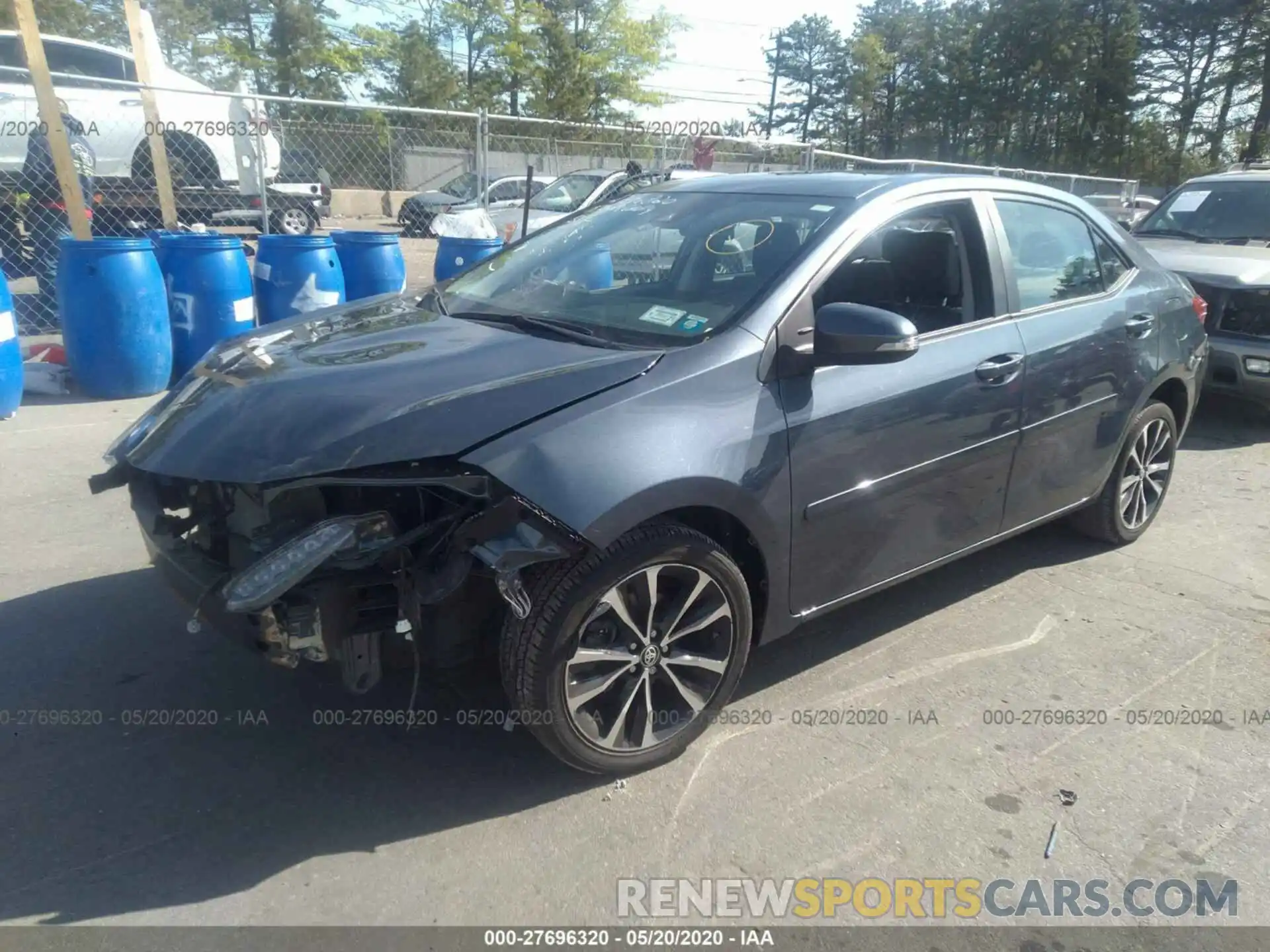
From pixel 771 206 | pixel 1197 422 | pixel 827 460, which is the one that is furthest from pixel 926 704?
pixel 1197 422

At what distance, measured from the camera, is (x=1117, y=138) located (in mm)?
44062

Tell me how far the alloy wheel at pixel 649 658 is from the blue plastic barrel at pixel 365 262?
216 inches

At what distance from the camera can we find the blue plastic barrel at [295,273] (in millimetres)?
6941

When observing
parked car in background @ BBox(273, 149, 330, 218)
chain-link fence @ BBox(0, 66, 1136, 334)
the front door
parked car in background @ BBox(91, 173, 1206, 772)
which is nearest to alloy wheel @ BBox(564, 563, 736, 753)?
parked car in background @ BBox(91, 173, 1206, 772)

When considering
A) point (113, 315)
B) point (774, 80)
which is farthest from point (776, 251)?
point (774, 80)

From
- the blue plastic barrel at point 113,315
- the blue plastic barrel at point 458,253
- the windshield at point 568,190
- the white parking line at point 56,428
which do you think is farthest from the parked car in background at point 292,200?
the white parking line at point 56,428

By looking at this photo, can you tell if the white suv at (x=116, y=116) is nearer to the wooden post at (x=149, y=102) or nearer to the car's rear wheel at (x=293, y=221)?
the car's rear wheel at (x=293, y=221)

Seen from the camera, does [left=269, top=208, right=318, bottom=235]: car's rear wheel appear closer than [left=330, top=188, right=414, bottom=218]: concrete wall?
Yes

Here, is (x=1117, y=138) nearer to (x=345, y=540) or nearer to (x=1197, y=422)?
(x=1197, y=422)

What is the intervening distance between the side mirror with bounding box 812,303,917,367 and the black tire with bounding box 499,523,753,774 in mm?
687

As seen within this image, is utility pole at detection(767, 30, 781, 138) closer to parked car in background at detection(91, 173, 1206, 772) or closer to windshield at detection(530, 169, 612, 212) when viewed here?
windshield at detection(530, 169, 612, 212)

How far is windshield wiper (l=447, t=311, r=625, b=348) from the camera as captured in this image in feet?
9.71

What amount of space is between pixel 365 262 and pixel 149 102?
2.47 metres

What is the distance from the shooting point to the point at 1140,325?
162 inches
